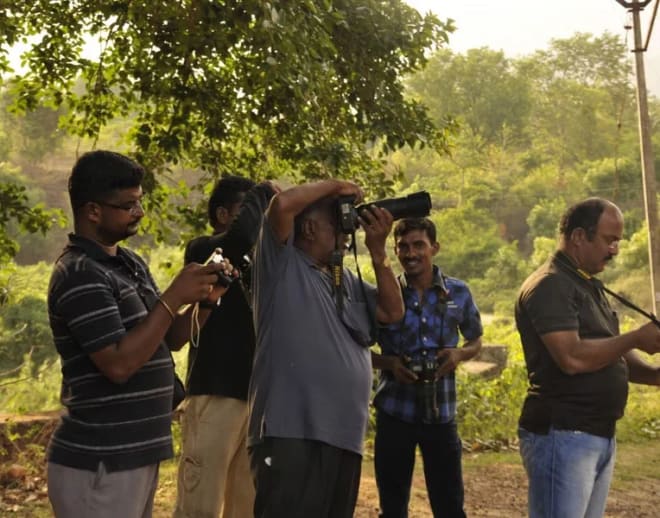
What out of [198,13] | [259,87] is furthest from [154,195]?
[198,13]

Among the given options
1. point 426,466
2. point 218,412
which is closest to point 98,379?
point 218,412

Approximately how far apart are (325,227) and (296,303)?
291 mm

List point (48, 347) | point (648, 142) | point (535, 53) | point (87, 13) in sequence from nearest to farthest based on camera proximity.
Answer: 1. point (87, 13)
2. point (648, 142)
3. point (48, 347)
4. point (535, 53)

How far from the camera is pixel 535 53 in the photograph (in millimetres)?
56875

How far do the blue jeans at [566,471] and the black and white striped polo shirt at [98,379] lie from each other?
1338 millimetres

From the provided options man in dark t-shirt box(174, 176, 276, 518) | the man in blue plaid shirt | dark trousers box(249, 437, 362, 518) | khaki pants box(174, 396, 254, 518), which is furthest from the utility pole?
dark trousers box(249, 437, 362, 518)

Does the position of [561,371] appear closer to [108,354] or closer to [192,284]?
[192,284]

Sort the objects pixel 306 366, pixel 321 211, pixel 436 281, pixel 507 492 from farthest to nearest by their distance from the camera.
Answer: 1. pixel 507 492
2. pixel 436 281
3. pixel 321 211
4. pixel 306 366

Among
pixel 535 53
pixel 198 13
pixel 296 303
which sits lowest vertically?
pixel 296 303

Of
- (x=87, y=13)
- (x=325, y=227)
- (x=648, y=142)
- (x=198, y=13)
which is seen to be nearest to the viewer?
(x=325, y=227)

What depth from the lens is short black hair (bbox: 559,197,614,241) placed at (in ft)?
10.4

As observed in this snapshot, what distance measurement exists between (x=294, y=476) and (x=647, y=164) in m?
9.84

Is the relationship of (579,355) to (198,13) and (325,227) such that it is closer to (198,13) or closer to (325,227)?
(325,227)

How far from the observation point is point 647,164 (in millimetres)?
11398
